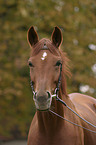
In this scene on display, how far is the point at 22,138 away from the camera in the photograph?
15445mm

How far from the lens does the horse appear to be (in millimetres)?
3240

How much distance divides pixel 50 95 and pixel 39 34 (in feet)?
31.3

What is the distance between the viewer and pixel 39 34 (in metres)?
12.5

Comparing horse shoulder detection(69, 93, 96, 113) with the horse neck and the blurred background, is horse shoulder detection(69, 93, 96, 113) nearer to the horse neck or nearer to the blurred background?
the horse neck

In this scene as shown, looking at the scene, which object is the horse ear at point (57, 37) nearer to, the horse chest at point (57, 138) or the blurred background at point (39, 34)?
the horse chest at point (57, 138)

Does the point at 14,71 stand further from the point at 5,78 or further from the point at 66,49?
the point at 66,49

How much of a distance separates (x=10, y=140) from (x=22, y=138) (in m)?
1.07

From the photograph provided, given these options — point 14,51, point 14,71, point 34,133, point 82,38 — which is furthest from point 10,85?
Result: point 34,133

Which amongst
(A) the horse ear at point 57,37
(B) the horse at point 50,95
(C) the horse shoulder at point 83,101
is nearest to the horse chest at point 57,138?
(B) the horse at point 50,95

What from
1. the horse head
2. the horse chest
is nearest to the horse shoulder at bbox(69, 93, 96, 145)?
the horse chest

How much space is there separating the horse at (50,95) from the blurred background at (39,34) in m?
8.17

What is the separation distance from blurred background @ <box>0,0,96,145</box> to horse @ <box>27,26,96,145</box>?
321 inches

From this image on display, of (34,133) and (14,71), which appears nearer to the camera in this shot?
(34,133)

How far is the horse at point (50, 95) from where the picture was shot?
10.6 feet
